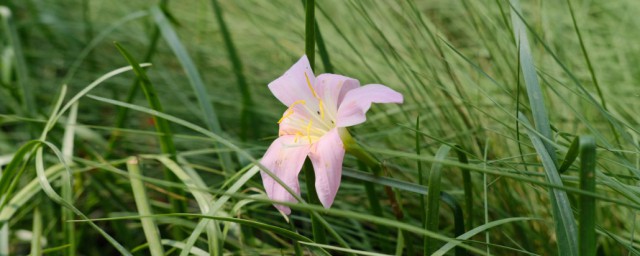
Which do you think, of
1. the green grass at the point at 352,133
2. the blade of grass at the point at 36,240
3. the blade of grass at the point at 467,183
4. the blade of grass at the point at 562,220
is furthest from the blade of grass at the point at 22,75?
the blade of grass at the point at 562,220

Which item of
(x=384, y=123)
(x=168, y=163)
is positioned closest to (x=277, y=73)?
(x=384, y=123)

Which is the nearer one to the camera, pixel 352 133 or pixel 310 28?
pixel 310 28

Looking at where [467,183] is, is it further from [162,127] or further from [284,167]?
[162,127]

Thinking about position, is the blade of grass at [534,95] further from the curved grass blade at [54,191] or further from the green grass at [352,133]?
the curved grass blade at [54,191]

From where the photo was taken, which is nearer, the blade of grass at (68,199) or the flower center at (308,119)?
the flower center at (308,119)

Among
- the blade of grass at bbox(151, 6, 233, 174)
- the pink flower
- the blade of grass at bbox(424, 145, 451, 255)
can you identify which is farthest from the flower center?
the blade of grass at bbox(151, 6, 233, 174)

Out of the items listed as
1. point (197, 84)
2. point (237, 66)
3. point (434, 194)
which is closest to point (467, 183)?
point (434, 194)

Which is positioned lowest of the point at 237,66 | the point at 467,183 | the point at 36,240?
the point at 36,240

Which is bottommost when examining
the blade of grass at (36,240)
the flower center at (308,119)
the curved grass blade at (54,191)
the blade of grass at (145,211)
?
the blade of grass at (36,240)

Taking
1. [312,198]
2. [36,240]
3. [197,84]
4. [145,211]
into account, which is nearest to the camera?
[312,198]
